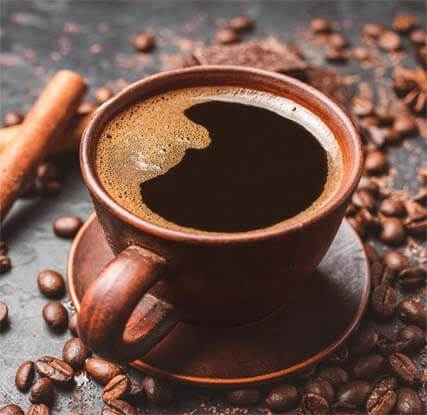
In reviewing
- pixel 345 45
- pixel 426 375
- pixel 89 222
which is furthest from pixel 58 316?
pixel 345 45

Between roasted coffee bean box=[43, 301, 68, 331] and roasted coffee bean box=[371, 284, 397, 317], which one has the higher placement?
roasted coffee bean box=[371, 284, 397, 317]

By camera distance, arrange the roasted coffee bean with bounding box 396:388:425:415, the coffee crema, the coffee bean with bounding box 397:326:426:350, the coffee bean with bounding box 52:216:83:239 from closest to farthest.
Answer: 1. the coffee crema
2. the roasted coffee bean with bounding box 396:388:425:415
3. the coffee bean with bounding box 397:326:426:350
4. the coffee bean with bounding box 52:216:83:239

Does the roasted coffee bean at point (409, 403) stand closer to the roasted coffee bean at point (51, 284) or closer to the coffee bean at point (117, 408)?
the coffee bean at point (117, 408)

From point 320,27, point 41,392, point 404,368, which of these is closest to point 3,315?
point 41,392

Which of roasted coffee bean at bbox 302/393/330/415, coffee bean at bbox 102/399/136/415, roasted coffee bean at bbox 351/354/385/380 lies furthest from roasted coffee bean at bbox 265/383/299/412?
coffee bean at bbox 102/399/136/415

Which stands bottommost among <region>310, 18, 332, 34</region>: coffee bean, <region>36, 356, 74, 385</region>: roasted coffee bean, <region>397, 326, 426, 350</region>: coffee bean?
<region>36, 356, 74, 385</region>: roasted coffee bean

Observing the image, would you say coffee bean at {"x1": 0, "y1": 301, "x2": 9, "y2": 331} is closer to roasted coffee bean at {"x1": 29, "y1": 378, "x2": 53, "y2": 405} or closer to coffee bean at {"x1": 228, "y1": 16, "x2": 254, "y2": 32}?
roasted coffee bean at {"x1": 29, "y1": 378, "x2": 53, "y2": 405}

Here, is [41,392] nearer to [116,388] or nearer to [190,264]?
[116,388]
